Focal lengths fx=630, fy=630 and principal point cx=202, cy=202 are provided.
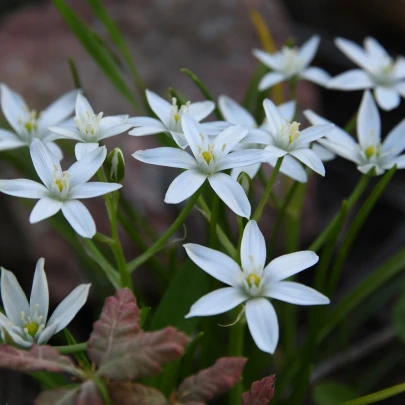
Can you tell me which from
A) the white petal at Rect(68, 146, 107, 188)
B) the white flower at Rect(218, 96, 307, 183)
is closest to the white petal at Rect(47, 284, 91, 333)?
the white petal at Rect(68, 146, 107, 188)

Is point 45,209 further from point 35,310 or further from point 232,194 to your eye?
point 232,194

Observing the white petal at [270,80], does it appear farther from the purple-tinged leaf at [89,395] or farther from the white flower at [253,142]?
the purple-tinged leaf at [89,395]

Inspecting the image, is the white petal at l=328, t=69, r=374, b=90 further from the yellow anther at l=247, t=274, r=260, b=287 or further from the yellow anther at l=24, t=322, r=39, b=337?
the yellow anther at l=24, t=322, r=39, b=337

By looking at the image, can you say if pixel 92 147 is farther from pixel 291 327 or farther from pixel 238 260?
pixel 291 327

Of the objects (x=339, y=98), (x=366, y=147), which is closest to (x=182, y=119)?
(x=366, y=147)

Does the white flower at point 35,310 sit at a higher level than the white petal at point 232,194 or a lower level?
lower

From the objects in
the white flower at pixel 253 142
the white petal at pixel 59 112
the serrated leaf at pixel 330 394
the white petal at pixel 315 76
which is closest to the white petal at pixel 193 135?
the white flower at pixel 253 142
